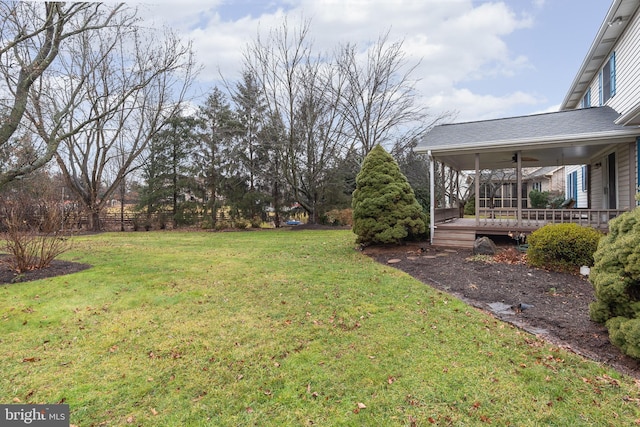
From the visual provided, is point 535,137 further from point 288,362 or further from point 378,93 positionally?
point 378,93

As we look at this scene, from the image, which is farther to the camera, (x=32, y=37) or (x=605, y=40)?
(x=605, y=40)

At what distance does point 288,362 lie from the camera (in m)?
3.06

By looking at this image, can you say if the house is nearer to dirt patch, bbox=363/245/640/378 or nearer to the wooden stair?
the wooden stair

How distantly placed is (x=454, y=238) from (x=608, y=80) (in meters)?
7.12

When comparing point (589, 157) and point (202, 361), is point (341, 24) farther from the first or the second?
point (202, 361)

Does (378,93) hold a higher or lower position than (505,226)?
higher

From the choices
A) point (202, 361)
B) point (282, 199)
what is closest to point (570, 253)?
point (202, 361)

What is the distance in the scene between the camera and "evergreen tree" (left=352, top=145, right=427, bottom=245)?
29.7 ft

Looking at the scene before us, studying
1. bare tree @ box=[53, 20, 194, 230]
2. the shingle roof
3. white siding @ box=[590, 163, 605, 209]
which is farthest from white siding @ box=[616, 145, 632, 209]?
bare tree @ box=[53, 20, 194, 230]

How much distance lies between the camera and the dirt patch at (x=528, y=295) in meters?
3.32

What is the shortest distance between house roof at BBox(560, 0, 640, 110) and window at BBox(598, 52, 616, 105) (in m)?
0.25

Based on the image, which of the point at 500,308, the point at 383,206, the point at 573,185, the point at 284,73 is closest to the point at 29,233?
the point at 383,206

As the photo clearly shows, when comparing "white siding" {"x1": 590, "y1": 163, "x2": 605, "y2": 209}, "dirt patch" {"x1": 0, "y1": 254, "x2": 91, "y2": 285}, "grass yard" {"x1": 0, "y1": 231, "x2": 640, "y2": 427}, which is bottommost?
"grass yard" {"x1": 0, "y1": 231, "x2": 640, "y2": 427}

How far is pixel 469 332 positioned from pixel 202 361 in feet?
9.55
